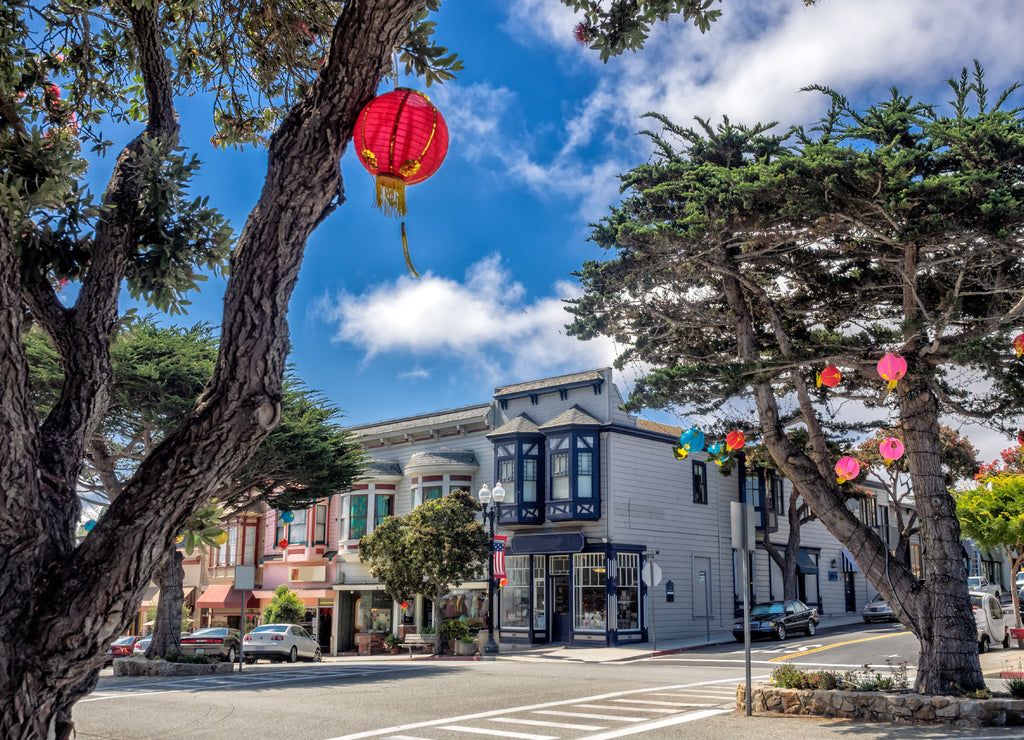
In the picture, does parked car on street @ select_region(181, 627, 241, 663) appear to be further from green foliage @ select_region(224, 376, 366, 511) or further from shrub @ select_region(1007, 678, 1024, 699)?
shrub @ select_region(1007, 678, 1024, 699)

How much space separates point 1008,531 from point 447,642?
61.3 ft

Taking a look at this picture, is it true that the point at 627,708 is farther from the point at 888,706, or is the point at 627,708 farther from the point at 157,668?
the point at 157,668

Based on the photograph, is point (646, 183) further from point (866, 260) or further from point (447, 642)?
point (447, 642)

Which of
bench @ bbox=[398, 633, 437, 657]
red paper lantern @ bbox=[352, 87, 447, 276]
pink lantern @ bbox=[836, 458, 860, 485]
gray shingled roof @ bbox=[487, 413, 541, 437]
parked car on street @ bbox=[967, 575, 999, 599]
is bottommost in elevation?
bench @ bbox=[398, 633, 437, 657]

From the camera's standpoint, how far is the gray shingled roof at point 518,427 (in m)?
35.9

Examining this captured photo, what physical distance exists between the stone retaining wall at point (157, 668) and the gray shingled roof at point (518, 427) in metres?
15.1

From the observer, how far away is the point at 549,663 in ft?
87.8

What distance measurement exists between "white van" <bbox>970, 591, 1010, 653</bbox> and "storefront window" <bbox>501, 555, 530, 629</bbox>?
16.1 meters

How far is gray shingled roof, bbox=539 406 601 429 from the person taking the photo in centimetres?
3494

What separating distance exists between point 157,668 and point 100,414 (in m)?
22.6

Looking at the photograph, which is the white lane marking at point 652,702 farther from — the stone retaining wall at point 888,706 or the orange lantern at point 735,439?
the orange lantern at point 735,439

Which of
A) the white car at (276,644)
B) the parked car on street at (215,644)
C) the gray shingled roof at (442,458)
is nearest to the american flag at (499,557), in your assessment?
the white car at (276,644)

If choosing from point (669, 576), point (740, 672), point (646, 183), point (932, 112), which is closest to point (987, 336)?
point (932, 112)

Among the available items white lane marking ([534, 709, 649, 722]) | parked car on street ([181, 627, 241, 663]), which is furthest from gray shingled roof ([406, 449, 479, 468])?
white lane marking ([534, 709, 649, 722])
